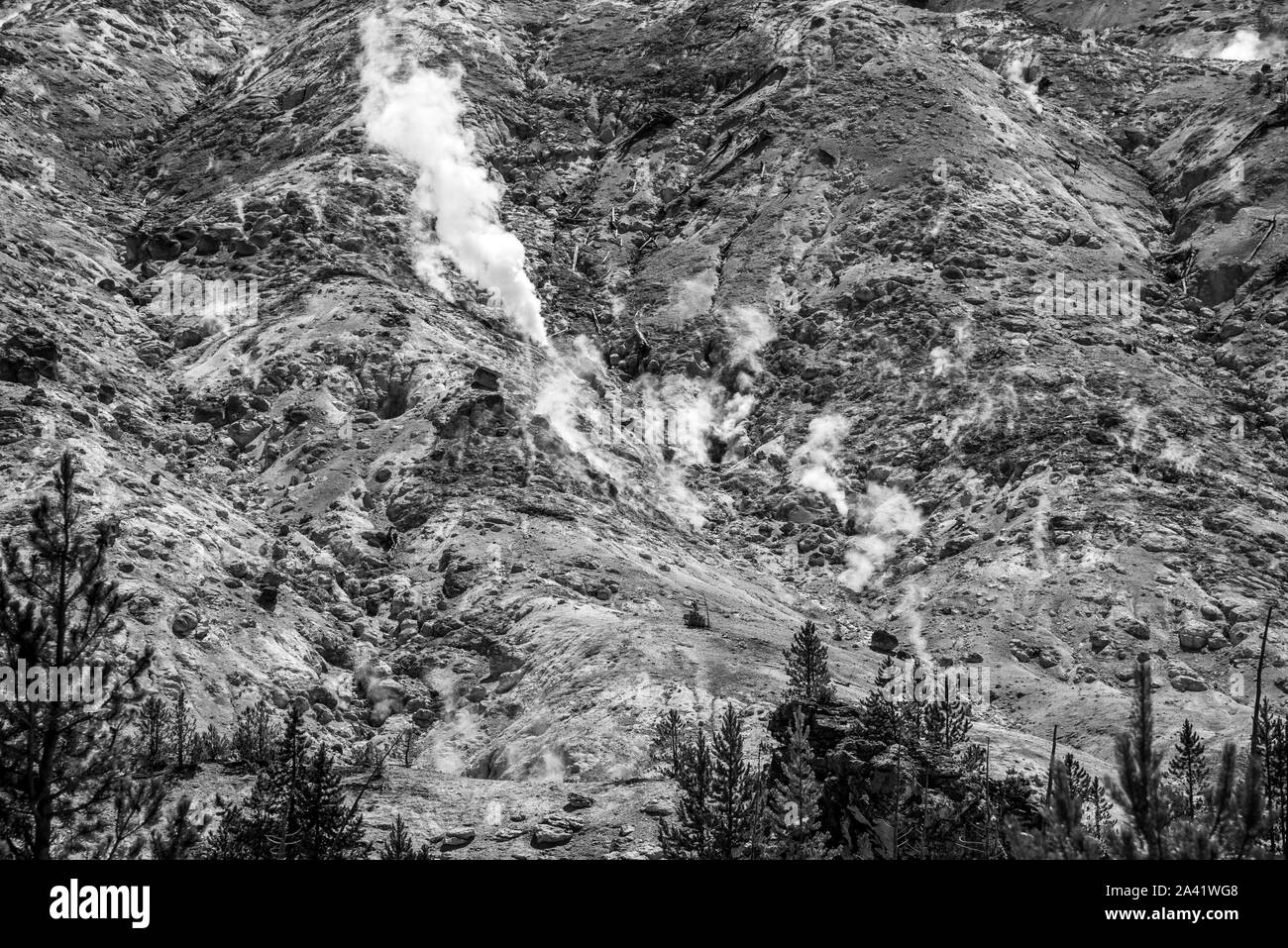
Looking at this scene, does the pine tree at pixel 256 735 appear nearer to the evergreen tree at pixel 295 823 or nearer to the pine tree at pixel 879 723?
the evergreen tree at pixel 295 823

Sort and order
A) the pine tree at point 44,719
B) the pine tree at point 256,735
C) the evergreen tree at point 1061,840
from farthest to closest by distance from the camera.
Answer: the pine tree at point 256,735 → the pine tree at point 44,719 → the evergreen tree at point 1061,840

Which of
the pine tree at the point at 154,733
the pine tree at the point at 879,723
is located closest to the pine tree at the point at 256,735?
the pine tree at the point at 154,733

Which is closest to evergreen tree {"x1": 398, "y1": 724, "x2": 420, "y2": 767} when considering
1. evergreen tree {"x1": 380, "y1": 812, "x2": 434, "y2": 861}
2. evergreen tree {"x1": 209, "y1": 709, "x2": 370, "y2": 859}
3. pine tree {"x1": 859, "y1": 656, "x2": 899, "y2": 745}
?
evergreen tree {"x1": 380, "y1": 812, "x2": 434, "y2": 861}

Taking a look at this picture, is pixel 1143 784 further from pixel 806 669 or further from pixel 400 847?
pixel 806 669

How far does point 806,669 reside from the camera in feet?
120

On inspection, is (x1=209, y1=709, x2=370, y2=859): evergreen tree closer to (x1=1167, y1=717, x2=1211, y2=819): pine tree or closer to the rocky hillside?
the rocky hillside

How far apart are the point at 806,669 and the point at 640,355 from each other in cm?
3480

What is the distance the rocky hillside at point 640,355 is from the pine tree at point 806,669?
1.28 metres

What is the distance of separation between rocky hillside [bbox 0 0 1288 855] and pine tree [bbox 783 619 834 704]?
4.21 feet

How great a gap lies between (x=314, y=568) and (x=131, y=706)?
43.8ft

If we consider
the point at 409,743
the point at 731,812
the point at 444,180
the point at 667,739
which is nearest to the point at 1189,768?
the point at 667,739

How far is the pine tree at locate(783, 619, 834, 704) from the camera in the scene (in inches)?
1353

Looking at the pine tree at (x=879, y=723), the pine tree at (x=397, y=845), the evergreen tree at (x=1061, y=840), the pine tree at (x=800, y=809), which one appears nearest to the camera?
the evergreen tree at (x=1061, y=840)

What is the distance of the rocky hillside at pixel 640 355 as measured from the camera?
43469mm
